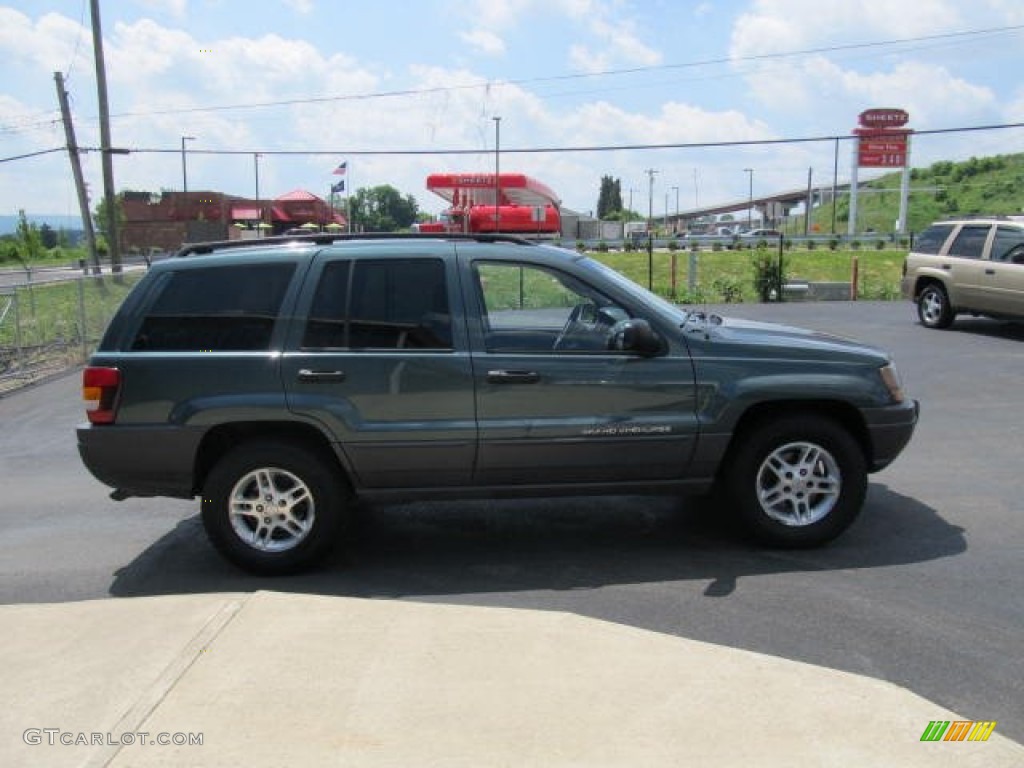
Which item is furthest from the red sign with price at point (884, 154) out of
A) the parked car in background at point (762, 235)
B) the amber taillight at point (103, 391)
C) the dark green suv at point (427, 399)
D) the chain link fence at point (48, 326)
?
the amber taillight at point (103, 391)

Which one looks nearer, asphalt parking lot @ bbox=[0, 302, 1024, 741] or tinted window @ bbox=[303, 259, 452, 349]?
asphalt parking lot @ bbox=[0, 302, 1024, 741]

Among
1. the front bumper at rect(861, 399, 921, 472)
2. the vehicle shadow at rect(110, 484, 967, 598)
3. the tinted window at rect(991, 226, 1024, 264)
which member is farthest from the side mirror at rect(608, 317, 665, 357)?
the tinted window at rect(991, 226, 1024, 264)

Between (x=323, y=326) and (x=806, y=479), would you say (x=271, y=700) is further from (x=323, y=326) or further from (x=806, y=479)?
(x=806, y=479)

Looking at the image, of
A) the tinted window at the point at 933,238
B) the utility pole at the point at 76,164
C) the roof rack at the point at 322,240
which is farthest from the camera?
the utility pole at the point at 76,164

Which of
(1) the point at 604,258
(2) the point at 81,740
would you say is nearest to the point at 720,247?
(1) the point at 604,258

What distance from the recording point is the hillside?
93.1m

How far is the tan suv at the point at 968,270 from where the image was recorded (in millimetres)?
14258

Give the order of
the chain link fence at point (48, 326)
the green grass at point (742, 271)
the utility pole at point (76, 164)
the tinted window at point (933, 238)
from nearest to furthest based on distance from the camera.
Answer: the chain link fence at point (48, 326)
the tinted window at point (933, 238)
the green grass at point (742, 271)
the utility pole at point (76, 164)

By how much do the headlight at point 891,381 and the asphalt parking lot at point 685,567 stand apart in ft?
2.88

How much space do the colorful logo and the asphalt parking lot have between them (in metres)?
0.09

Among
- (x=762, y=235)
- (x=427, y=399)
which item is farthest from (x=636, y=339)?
(x=762, y=235)

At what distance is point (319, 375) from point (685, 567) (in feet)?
7.58

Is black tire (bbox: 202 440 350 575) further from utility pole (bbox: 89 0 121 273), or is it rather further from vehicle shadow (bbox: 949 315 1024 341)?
utility pole (bbox: 89 0 121 273)

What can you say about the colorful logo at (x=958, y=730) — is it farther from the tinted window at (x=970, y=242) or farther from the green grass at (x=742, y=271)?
the green grass at (x=742, y=271)
